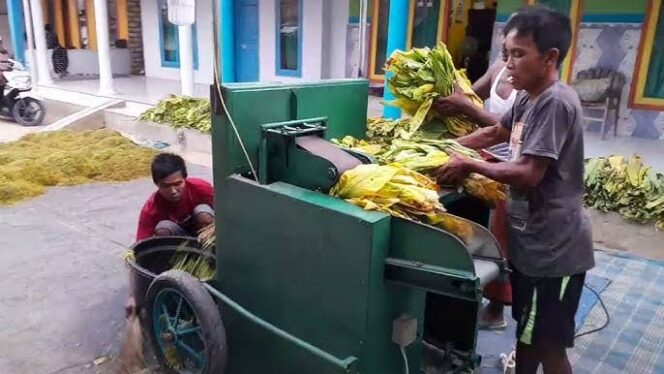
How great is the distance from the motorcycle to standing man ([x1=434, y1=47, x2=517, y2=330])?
8631mm

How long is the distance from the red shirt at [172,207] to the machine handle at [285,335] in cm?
111

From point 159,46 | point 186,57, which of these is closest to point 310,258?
point 186,57

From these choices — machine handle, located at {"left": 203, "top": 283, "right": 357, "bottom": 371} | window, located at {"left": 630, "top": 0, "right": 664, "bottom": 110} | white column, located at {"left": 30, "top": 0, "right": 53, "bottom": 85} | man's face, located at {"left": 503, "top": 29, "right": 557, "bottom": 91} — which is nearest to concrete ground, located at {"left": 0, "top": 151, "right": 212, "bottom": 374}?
machine handle, located at {"left": 203, "top": 283, "right": 357, "bottom": 371}

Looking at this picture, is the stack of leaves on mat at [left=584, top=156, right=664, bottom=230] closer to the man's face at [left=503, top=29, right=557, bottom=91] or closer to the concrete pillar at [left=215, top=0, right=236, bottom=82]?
the man's face at [left=503, top=29, right=557, bottom=91]

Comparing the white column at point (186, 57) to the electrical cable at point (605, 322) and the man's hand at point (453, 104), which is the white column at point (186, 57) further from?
the electrical cable at point (605, 322)

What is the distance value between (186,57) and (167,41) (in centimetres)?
511

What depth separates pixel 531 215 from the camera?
2.00 m

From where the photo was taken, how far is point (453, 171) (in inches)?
80.0

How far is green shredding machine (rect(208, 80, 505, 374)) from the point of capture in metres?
1.74

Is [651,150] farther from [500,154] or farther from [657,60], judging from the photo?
[500,154]

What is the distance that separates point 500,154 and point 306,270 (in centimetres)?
→ 114

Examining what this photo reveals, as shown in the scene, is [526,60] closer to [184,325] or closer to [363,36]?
[363,36]

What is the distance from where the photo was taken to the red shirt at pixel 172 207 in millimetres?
3246

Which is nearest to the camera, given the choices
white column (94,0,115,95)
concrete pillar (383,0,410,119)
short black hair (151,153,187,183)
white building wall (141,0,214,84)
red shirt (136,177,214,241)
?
short black hair (151,153,187,183)
